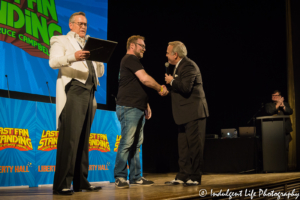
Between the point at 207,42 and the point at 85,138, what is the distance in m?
5.45

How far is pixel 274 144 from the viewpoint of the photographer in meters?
5.46

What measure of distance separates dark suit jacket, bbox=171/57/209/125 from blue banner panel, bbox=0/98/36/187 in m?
1.55

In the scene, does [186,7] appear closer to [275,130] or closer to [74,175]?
[275,130]

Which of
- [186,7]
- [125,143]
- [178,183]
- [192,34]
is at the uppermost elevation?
[186,7]

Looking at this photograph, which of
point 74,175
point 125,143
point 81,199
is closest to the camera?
point 81,199

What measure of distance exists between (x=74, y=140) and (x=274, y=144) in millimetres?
4061

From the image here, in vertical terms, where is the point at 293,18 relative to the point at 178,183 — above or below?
above

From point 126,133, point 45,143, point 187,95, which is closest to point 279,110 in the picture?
point 187,95

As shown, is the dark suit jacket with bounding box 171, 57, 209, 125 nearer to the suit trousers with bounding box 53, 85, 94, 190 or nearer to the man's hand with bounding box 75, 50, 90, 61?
the suit trousers with bounding box 53, 85, 94, 190

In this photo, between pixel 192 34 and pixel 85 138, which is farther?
pixel 192 34

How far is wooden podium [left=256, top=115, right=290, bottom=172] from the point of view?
17.5 ft

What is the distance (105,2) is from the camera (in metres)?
5.48

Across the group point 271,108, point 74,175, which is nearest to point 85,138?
point 74,175

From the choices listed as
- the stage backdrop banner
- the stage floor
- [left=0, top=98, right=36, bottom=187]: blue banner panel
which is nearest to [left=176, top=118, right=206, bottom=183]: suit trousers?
the stage floor
